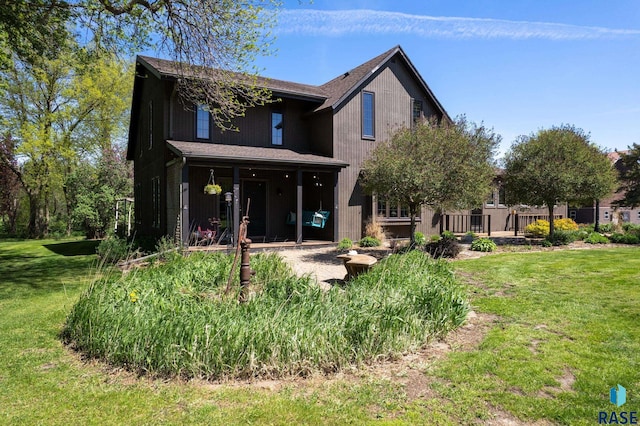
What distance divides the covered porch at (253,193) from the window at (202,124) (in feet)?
1.67

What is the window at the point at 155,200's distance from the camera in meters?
14.9

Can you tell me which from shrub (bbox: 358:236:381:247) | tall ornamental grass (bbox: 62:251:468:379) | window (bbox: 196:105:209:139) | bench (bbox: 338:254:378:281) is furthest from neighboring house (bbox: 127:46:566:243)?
tall ornamental grass (bbox: 62:251:468:379)

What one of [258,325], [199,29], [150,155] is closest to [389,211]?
[199,29]

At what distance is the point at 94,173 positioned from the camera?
23.9 metres

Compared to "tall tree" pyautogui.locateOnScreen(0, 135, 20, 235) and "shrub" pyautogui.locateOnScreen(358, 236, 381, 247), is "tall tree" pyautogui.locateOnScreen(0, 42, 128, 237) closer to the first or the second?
"tall tree" pyautogui.locateOnScreen(0, 135, 20, 235)

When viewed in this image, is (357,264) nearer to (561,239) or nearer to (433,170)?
(433,170)

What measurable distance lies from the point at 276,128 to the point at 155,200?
580cm

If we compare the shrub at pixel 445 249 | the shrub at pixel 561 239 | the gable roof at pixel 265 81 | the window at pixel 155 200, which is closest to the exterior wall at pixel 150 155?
the window at pixel 155 200

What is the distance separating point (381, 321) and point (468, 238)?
11.4 m

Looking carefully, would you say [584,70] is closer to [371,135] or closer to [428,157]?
[428,157]

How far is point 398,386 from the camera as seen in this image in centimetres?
344

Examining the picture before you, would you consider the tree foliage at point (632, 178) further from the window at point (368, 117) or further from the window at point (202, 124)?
the window at point (202, 124)

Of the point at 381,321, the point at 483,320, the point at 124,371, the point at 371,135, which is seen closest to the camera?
the point at 124,371

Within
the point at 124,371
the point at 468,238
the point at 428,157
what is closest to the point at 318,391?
the point at 124,371
